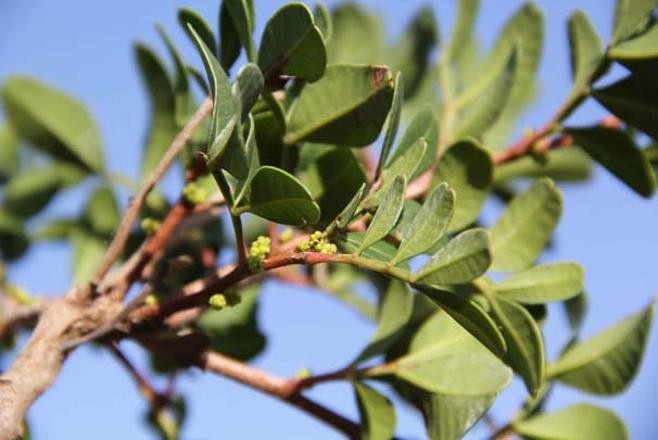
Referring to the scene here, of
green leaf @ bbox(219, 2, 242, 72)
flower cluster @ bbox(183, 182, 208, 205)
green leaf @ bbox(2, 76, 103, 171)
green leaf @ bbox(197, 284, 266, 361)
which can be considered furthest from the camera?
green leaf @ bbox(2, 76, 103, 171)

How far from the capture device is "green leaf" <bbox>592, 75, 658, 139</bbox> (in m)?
1.04

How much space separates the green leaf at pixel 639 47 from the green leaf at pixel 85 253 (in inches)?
32.9

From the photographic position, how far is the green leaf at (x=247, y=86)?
2.42ft

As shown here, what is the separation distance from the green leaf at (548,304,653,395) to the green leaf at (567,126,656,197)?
0.13 meters

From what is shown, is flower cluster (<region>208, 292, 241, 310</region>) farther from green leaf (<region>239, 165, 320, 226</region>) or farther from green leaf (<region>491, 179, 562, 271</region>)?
green leaf (<region>491, 179, 562, 271</region>)

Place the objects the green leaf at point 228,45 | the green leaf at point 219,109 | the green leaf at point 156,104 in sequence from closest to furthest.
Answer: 1. the green leaf at point 219,109
2. the green leaf at point 228,45
3. the green leaf at point 156,104

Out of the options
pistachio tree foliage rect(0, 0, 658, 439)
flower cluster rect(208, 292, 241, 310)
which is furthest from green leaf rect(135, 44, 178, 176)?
flower cluster rect(208, 292, 241, 310)

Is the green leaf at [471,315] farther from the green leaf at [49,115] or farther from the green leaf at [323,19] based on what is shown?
the green leaf at [49,115]

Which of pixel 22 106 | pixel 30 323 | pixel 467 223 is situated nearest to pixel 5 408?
pixel 30 323

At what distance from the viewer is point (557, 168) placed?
5.09 ft

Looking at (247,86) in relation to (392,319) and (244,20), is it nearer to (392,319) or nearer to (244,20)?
(244,20)

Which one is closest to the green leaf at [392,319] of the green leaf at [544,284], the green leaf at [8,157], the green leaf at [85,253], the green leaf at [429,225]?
the green leaf at [544,284]

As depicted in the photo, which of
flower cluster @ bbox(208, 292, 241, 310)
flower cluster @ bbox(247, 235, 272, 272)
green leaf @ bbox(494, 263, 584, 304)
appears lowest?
green leaf @ bbox(494, 263, 584, 304)

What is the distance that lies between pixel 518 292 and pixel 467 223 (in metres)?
0.09
